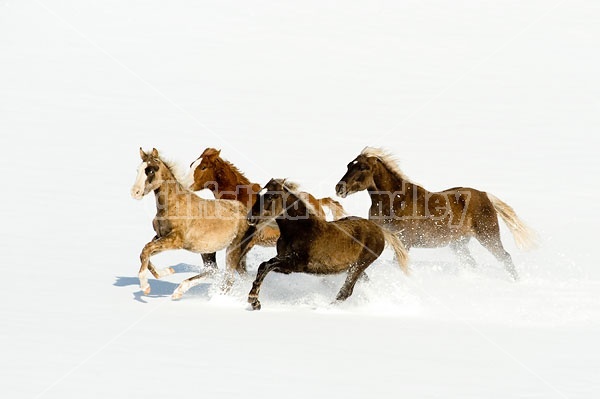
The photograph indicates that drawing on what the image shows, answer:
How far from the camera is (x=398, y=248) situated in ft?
34.2

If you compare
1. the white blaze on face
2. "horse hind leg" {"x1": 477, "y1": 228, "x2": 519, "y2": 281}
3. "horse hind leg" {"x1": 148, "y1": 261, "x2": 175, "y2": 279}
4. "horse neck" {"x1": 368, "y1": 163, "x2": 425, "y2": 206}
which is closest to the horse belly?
"horse hind leg" {"x1": 148, "y1": 261, "x2": 175, "y2": 279}

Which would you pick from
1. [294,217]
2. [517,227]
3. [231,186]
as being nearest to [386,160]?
[231,186]

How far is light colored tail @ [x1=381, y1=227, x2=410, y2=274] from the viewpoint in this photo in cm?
1043

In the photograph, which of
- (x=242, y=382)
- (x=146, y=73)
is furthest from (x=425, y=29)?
(x=242, y=382)

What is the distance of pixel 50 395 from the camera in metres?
6.54

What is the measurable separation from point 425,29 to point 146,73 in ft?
47.5

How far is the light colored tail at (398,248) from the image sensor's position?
10430 millimetres

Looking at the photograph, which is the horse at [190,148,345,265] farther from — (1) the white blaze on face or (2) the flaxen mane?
(1) the white blaze on face

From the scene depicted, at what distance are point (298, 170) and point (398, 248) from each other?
10.7 meters

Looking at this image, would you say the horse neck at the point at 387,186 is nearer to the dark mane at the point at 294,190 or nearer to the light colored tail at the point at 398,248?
the light colored tail at the point at 398,248

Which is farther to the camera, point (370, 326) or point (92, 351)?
point (370, 326)

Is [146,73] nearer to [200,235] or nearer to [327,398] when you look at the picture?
[200,235]

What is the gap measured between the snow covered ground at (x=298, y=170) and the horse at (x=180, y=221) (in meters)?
0.48

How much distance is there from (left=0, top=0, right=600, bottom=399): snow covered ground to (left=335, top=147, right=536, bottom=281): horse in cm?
51
